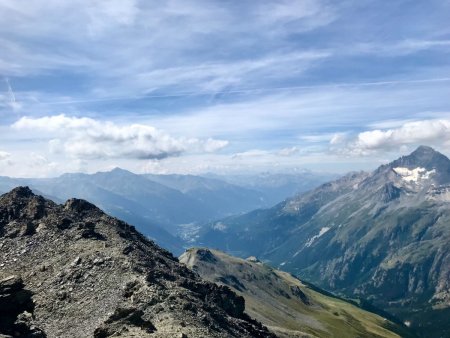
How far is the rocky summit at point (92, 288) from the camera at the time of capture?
62.6 meters

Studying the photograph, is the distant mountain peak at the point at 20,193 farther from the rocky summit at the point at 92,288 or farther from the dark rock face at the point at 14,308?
the dark rock face at the point at 14,308

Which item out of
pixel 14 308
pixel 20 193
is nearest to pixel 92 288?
Result: pixel 14 308

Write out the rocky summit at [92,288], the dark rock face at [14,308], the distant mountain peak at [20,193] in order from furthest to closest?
the distant mountain peak at [20,193] → the rocky summit at [92,288] → the dark rock face at [14,308]

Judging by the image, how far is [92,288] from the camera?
79.8 metres

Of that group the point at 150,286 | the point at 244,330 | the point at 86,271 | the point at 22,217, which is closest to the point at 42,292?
the point at 86,271

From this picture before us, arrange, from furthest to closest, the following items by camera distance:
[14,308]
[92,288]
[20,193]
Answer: [20,193], [92,288], [14,308]

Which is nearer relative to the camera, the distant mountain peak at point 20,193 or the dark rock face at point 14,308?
the dark rock face at point 14,308

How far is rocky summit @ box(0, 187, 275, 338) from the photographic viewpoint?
62.6m

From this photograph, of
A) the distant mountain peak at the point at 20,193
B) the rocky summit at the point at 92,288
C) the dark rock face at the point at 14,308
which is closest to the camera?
the dark rock face at the point at 14,308

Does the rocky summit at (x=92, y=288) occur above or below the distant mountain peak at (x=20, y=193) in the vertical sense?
below

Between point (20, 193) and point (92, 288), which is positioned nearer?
point (92, 288)

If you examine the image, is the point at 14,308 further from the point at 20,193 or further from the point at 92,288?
the point at 20,193

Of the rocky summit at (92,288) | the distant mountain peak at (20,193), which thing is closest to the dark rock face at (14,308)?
the rocky summit at (92,288)

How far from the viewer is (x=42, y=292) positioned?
82.1m
